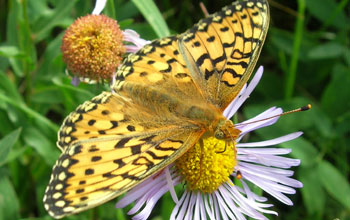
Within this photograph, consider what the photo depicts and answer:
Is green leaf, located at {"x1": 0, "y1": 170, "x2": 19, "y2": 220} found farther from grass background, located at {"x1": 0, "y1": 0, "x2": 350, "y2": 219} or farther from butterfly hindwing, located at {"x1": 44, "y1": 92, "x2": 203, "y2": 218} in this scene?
butterfly hindwing, located at {"x1": 44, "y1": 92, "x2": 203, "y2": 218}

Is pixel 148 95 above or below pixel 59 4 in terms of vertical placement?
below

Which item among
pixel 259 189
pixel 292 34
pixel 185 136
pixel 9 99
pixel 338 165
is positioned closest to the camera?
pixel 185 136

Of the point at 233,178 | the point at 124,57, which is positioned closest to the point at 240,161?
the point at 233,178

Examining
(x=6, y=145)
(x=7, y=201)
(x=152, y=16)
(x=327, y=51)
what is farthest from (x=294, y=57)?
(x=7, y=201)

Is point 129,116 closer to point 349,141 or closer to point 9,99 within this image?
point 9,99

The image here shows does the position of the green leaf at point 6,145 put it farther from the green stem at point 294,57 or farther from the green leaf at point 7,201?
the green stem at point 294,57

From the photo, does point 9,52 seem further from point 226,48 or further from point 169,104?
point 226,48

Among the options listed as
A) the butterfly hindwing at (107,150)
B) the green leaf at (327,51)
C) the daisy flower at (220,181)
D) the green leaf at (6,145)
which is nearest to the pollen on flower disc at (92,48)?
the butterfly hindwing at (107,150)
